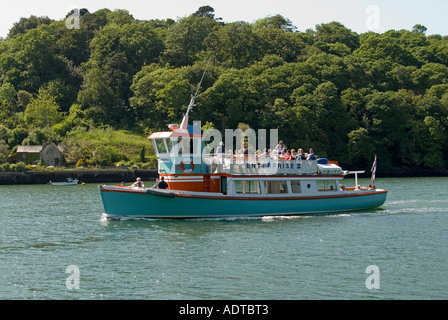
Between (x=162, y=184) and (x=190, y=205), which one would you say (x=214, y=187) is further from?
(x=162, y=184)

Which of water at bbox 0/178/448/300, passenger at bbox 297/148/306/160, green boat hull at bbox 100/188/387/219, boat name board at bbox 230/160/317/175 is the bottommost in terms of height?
water at bbox 0/178/448/300

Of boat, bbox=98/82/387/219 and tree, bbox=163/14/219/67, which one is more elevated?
tree, bbox=163/14/219/67

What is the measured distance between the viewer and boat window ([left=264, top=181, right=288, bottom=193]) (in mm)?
40375

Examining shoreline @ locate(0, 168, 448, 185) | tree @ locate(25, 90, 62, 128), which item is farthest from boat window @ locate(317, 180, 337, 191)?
tree @ locate(25, 90, 62, 128)

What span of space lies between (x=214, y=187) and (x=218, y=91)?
213 feet

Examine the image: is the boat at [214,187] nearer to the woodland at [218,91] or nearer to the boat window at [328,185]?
the boat window at [328,185]

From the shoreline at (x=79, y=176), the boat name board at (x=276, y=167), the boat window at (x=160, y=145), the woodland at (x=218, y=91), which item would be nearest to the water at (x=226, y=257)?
the boat name board at (x=276, y=167)

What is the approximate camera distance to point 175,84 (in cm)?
10200

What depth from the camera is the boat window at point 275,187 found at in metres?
40.4

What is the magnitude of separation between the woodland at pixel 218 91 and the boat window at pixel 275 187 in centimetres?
4778

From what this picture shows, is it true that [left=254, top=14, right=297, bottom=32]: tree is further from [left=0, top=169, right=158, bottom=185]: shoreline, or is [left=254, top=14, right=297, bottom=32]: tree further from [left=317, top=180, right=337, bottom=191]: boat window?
[left=317, top=180, right=337, bottom=191]: boat window

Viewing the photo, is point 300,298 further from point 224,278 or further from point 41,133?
point 41,133

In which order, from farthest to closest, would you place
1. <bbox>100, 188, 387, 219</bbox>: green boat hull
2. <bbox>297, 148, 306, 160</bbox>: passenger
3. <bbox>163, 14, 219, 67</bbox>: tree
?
<bbox>163, 14, 219, 67</bbox>: tree < <bbox>297, 148, 306, 160</bbox>: passenger < <bbox>100, 188, 387, 219</bbox>: green boat hull

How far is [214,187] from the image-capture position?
129ft
